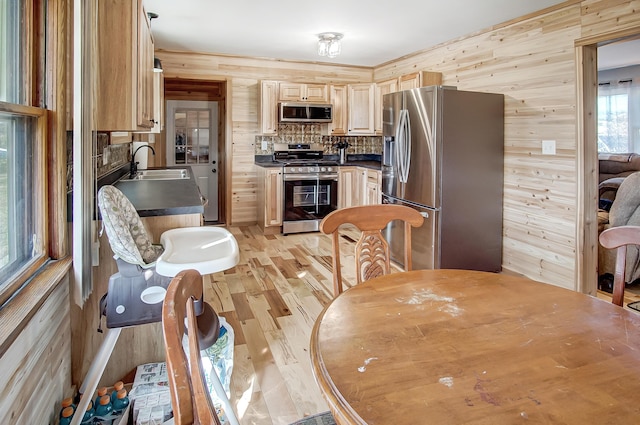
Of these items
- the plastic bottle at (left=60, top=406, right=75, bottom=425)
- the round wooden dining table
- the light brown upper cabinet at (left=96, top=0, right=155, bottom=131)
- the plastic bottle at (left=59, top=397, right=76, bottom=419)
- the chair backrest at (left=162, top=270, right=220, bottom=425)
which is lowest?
the plastic bottle at (left=60, top=406, right=75, bottom=425)

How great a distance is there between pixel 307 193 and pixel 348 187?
2.00 feet

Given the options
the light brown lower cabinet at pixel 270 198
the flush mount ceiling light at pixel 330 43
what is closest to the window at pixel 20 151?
the flush mount ceiling light at pixel 330 43

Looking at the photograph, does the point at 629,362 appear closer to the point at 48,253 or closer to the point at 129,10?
the point at 48,253

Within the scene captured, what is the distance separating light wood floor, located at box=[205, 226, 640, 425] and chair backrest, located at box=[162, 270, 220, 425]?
1.25 m

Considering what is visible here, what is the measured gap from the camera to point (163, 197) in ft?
7.61

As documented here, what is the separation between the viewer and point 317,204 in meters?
5.54

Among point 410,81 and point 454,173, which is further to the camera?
point 410,81

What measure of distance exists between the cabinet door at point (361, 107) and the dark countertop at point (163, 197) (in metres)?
3.27

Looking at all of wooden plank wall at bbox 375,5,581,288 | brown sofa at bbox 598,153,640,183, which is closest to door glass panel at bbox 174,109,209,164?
wooden plank wall at bbox 375,5,581,288

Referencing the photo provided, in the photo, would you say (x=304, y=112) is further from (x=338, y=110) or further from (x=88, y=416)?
(x=88, y=416)

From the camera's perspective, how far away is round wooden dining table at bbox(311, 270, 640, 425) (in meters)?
0.75

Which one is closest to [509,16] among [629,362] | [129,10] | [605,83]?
[129,10]

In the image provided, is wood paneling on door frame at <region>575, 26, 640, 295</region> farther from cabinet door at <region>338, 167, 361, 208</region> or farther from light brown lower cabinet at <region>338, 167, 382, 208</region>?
cabinet door at <region>338, 167, 361, 208</region>

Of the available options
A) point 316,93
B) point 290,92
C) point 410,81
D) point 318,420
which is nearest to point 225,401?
point 318,420
